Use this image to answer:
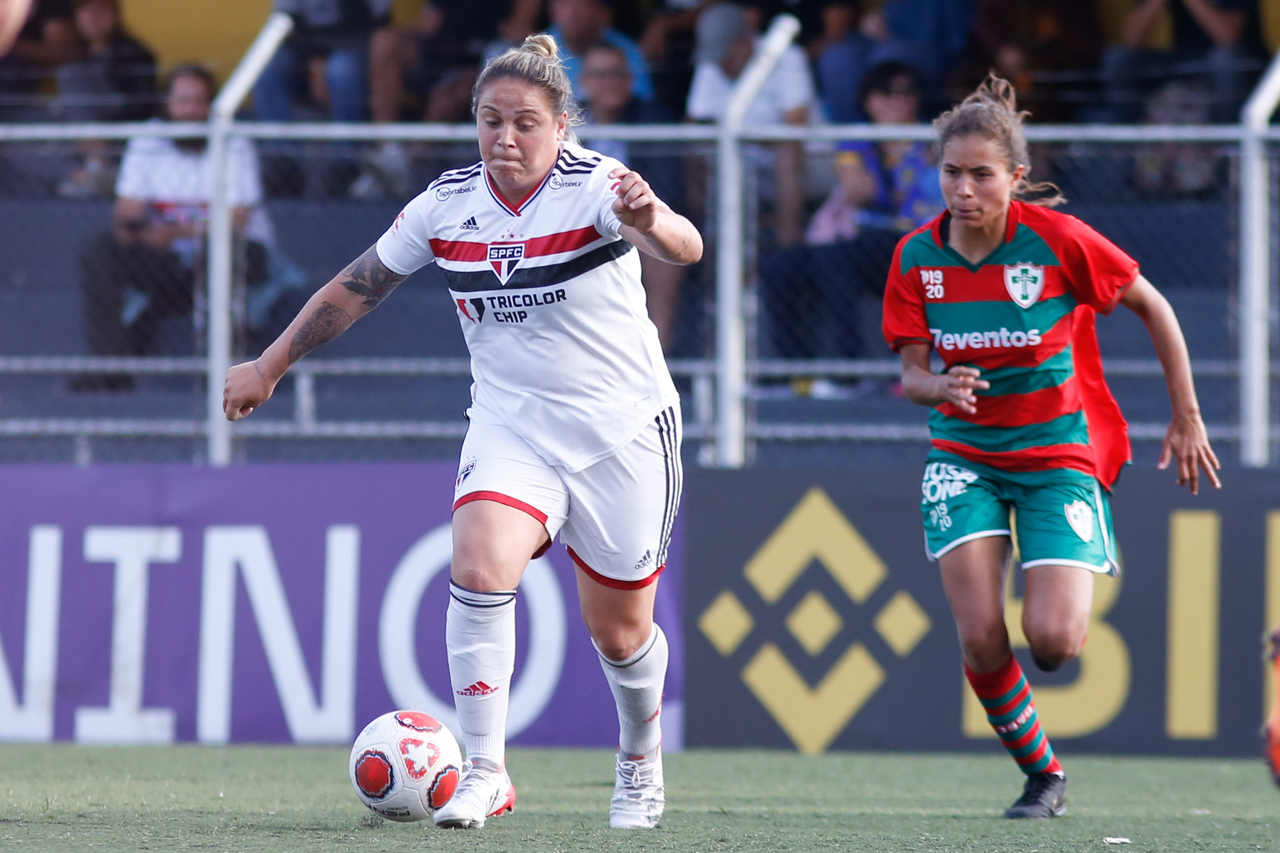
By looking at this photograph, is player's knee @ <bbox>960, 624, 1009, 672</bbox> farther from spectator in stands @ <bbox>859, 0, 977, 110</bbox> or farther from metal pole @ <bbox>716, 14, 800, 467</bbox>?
spectator in stands @ <bbox>859, 0, 977, 110</bbox>

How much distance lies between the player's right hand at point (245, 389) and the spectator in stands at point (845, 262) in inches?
154

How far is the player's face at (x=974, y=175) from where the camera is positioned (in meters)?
5.21

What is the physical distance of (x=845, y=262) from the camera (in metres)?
8.43

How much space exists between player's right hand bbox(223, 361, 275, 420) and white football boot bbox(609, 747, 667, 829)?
53.6 inches

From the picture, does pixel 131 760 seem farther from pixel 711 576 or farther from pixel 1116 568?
pixel 1116 568

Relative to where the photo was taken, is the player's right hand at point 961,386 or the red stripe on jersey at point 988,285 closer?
the player's right hand at point 961,386

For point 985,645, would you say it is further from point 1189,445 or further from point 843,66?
point 843,66

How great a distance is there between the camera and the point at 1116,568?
220 inches

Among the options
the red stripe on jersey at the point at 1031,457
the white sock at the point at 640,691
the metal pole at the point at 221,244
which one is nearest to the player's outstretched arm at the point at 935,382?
the red stripe on jersey at the point at 1031,457

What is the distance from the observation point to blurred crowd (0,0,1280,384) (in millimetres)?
8414

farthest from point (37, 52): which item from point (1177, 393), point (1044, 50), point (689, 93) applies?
point (1177, 393)

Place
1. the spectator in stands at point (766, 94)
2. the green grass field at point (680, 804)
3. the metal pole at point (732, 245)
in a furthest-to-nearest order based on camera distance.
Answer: the spectator in stands at point (766, 94), the metal pole at point (732, 245), the green grass field at point (680, 804)

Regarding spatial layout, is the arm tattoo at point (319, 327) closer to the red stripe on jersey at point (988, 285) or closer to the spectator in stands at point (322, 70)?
the red stripe on jersey at point (988, 285)

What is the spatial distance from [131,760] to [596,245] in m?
3.56
